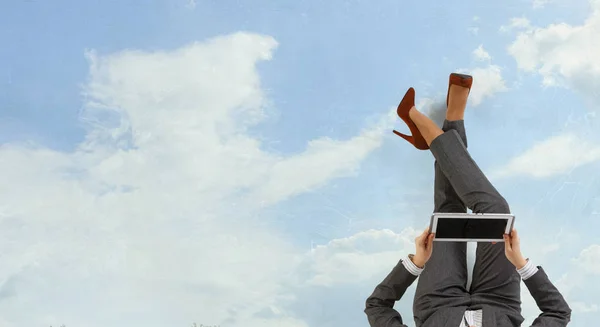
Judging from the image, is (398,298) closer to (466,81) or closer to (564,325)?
(564,325)

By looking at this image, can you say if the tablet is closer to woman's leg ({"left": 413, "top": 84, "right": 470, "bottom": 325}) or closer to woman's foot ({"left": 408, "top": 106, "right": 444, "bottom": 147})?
woman's leg ({"left": 413, "top": 84, "right": 470, "bottom": 325})

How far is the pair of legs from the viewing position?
2.25 metres

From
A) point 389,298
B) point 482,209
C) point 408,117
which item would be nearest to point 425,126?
point 408,117

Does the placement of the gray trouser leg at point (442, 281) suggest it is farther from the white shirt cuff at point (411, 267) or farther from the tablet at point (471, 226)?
the tablet at point (471, 226)

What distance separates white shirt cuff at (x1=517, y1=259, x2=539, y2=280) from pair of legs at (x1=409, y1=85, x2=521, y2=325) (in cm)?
14

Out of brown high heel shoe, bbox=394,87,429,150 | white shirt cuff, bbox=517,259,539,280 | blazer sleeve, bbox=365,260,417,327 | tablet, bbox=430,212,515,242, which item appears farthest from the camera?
brown high heel shoe, bbox=394,87,429,150

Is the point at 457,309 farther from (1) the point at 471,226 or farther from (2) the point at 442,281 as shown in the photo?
(1) the point at 471,226

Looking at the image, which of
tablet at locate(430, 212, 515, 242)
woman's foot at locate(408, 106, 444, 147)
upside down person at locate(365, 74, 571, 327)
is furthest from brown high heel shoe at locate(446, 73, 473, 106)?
tablet at locate(430, 212, 515, 242)

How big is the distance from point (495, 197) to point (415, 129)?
0.50 m

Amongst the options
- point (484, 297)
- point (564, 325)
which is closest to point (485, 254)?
point (484, 297)

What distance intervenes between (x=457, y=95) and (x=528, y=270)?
0.71 metres

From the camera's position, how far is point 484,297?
2.26 m

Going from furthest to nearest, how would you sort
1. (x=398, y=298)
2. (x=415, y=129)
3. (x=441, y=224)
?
(x=415, y=129) → (x=398, y=298) → (x=441, y=224)

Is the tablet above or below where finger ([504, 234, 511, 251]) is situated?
above
